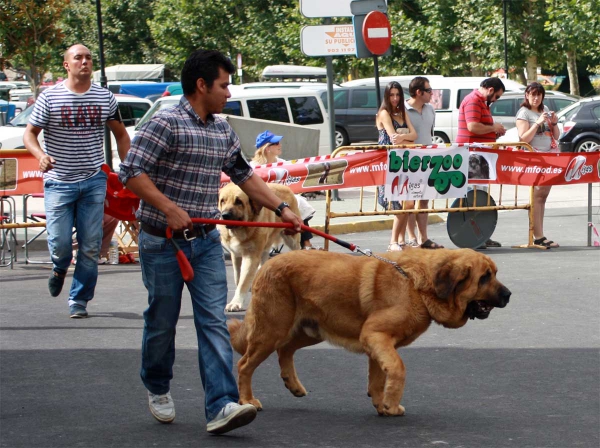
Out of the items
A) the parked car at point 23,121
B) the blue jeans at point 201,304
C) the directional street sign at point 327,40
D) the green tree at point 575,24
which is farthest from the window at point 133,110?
the blue jeans at point 201,304

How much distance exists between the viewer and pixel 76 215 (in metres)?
8.04

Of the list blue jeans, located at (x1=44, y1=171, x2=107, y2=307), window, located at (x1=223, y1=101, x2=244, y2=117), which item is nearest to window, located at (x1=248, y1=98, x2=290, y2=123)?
window, located at (x1=223, y1=101, x2=244, y2=117)

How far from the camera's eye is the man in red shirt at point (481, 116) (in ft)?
40.3

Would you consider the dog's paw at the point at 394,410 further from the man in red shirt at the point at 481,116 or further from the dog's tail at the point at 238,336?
the man in red shirt at the point at 481,116

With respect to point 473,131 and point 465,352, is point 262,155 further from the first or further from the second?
point 465,352

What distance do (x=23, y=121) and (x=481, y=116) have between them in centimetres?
1554

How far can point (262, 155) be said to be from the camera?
1130 cm

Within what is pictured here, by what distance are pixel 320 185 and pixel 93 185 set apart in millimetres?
4060

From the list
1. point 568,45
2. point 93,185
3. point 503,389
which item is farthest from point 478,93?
point 568,45

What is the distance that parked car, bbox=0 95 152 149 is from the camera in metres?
22.6

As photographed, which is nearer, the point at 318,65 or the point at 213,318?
the point at 213,318

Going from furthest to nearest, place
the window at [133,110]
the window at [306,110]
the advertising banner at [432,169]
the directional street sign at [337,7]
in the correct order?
the window at [133,110] → the window at [306,110] → the directional street sign at [337,7] → the advertising banner at [432,169]

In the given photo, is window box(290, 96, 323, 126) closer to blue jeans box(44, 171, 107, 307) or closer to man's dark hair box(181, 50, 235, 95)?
blue jeans box(44, 171, 107, 307)

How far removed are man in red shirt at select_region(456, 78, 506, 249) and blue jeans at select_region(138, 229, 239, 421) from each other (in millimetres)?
7710
